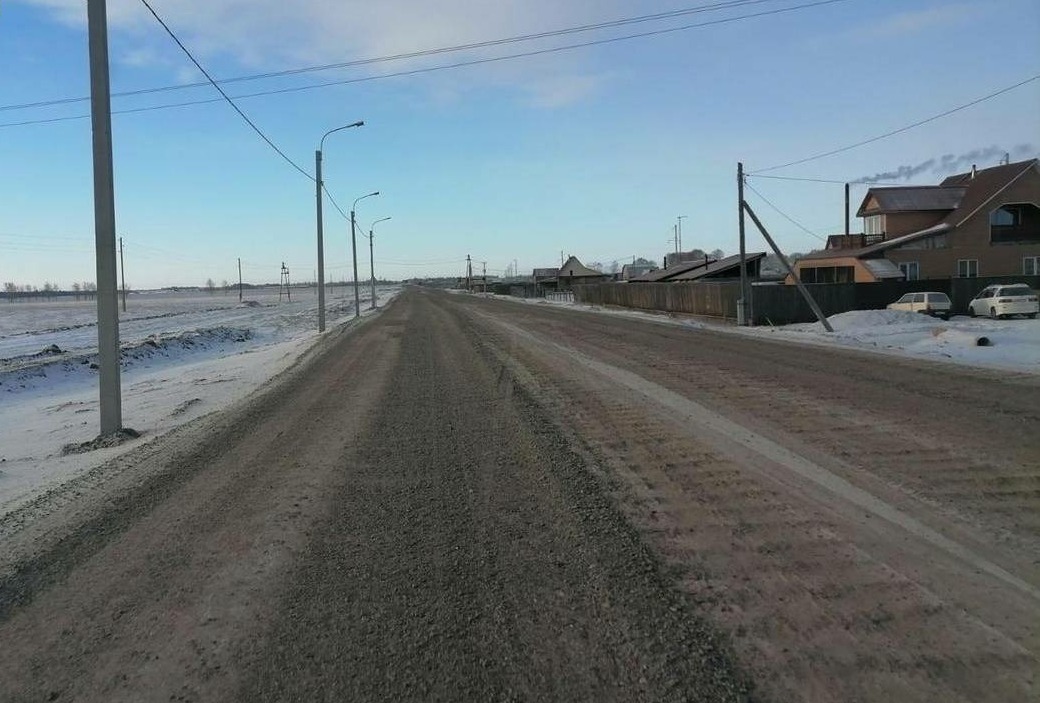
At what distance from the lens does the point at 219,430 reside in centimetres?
940

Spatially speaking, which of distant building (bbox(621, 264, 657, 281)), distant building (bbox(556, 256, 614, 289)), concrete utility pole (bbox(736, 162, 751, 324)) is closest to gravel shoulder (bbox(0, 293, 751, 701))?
concrete utility pole (bbox(736, 162, 751, 324))

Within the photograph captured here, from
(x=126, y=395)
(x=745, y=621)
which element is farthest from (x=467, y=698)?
(x=126, y=395)

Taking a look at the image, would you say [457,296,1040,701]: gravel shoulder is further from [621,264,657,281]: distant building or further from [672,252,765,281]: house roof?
[621,264,657,281]: distant building

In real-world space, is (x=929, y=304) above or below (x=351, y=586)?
above

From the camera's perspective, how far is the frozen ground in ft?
50.6

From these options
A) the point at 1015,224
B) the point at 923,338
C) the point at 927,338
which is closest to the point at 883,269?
A: the point at 1015,224

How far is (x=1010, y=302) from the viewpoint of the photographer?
2914 centimetres

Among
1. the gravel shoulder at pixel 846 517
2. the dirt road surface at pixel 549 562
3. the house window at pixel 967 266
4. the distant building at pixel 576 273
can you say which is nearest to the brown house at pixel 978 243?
the house window at pixel 967 266

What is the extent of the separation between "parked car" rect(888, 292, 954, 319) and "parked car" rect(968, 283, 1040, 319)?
4.97ft

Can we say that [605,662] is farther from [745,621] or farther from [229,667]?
[229,667]

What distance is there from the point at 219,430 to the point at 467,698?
748 cm

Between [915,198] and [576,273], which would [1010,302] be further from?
[576,273]

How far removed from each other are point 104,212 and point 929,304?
3148cm

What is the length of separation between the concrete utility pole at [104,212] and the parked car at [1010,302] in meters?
32.3
